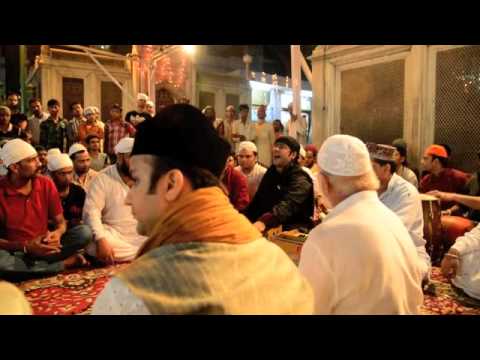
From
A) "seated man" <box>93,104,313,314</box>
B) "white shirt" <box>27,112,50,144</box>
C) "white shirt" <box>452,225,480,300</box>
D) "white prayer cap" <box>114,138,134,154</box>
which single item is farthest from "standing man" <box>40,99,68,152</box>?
"seated man" <box>93,104,313,314</box>

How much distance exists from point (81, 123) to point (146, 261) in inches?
310

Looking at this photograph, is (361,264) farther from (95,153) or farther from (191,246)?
(95,153)

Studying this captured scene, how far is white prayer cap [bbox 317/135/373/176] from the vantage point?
2.10m

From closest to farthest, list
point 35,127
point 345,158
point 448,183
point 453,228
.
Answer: point 345,158 < point 453,228 < point 448,183 < point 35,127

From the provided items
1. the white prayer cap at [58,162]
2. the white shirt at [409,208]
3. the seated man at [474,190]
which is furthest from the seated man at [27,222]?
the seated man at [474,190]

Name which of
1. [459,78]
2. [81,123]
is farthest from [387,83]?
[81,123]

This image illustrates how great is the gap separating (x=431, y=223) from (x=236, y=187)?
96.7 inches

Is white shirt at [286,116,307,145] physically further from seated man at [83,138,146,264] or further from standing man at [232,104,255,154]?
seated man at [83,138,146,264]

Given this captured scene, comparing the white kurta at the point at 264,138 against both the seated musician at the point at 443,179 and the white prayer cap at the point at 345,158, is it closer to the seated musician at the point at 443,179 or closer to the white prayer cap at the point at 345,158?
the seated musician at the point at 443,179

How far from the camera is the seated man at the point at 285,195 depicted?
5117mm

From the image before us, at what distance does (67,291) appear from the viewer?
380 centimetres

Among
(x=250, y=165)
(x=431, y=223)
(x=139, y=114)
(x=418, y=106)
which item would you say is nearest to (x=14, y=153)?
(x=250, y=165)

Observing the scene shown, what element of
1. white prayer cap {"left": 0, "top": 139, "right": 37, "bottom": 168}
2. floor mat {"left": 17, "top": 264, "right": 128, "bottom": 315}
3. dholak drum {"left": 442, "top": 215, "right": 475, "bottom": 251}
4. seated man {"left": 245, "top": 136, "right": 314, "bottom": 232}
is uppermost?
white prayer cap {"left": 0, "top": 139, "right": 37, "bottom": 168}

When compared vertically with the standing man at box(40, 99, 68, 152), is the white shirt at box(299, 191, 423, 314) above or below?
below
